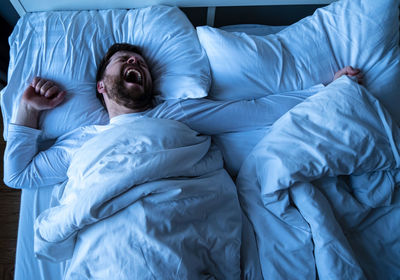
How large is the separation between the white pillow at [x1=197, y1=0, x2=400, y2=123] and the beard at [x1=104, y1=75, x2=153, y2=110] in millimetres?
298

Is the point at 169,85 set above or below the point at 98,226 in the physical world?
above

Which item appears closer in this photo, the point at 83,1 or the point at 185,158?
the point at 185,158

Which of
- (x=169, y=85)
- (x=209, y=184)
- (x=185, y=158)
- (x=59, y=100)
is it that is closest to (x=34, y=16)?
(x=59, y=100)

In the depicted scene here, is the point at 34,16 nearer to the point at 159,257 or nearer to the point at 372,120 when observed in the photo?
the point at 159,257

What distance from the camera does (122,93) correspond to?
1.00m

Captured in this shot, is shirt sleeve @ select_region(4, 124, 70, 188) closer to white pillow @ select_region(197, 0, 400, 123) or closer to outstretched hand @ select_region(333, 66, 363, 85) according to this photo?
white pillow @ select_region(197, 0, 400, 123)

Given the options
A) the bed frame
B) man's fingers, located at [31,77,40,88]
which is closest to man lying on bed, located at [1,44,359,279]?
man's fingers, located at [31,77,40,88]

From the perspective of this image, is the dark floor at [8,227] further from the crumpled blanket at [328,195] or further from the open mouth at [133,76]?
the crumpled blanket at [328,195]

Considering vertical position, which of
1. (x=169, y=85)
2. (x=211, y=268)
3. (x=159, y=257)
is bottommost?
(x=211, y=268)

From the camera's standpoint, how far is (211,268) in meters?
0.73

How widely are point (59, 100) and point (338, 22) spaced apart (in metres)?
1.17

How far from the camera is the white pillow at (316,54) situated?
983 mm

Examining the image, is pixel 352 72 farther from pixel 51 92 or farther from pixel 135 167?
pixel 51 92

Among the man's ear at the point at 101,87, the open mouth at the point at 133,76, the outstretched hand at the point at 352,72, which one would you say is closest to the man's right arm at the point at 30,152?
the man's ear at the point at 101,87
